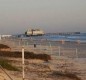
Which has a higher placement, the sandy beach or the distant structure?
the sandy beach

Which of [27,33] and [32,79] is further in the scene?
[27,33]

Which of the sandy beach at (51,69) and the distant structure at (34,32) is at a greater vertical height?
the sandy beach at (51,69)

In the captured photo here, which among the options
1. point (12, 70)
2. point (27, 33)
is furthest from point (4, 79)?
point (27, 33)

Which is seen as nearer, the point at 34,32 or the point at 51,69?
the point at 51,69

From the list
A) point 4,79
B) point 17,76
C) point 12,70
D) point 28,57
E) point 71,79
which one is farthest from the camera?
point 28,57

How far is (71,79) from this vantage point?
20.2m

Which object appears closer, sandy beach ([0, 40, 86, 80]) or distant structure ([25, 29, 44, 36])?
sandy beach ([0, 40, 86, 80])

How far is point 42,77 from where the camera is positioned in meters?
20.0

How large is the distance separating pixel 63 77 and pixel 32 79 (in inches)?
87.7

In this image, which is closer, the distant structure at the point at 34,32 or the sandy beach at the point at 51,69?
the sandy beach at the point at 51,69

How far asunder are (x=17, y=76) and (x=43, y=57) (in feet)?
52.4

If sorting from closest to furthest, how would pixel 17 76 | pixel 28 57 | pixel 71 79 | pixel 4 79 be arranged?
pixel 4 79 < pixel 17 76 < pixel 71 79 < pixel 28 57

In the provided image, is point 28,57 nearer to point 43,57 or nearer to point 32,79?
point 43,57

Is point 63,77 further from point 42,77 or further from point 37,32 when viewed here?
point 37,32
